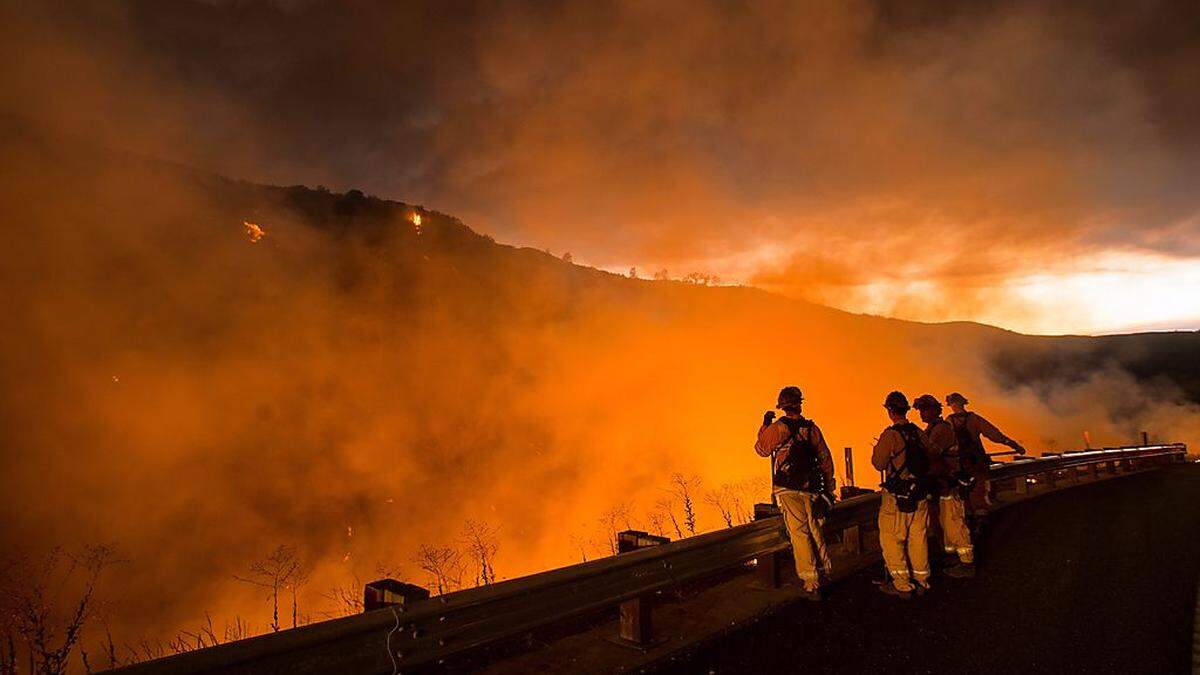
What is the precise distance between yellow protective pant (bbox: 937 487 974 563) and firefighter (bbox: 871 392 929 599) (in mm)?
811

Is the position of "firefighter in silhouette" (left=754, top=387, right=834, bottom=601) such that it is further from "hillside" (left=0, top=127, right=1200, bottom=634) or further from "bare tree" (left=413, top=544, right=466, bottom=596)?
"hillside" (left=0, top=127, right=1200, bottom=634)

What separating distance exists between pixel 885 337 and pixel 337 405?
174ft

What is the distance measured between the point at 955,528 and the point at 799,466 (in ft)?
7.68

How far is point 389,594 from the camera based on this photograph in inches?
127

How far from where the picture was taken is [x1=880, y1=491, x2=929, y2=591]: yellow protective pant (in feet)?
17.6

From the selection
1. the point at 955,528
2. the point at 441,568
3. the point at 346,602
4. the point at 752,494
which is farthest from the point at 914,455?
the point at 752,494

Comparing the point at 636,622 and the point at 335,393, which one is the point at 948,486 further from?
the point at 335,393

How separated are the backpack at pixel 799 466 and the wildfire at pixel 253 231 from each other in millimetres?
36808

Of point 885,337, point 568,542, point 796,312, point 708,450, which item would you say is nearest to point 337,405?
point 568,542

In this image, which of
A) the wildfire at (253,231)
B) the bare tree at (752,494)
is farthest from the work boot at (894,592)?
the wildfire at (253,231)

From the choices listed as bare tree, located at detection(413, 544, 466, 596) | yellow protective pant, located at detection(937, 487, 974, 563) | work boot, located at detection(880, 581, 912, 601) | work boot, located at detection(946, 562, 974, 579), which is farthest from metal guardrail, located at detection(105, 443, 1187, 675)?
bare tree, located at detection(413, 544, 466, 596)

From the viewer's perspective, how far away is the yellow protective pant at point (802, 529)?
207 inches

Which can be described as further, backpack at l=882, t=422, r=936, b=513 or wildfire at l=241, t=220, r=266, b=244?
wildfire at l=241, t=220, r=266, b=244

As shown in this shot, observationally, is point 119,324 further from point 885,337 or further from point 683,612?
point 885,337
